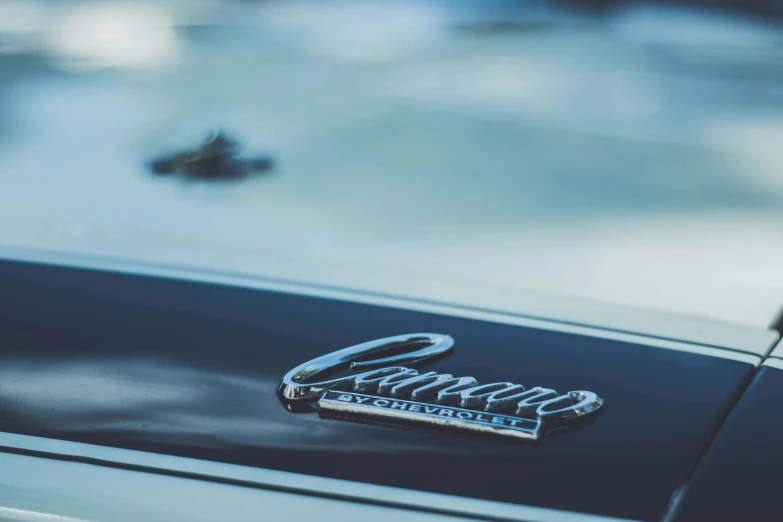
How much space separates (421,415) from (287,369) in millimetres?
141

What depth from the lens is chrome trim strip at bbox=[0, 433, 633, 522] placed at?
0.68 m

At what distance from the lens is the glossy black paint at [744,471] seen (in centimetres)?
68

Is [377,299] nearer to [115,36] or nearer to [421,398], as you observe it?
[421,398]

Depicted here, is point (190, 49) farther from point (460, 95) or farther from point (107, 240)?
point (107, 240)

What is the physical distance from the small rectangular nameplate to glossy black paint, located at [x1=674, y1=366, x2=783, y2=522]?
5.4 inches

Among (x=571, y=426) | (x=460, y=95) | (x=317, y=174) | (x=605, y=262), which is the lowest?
(x=571, y=426)

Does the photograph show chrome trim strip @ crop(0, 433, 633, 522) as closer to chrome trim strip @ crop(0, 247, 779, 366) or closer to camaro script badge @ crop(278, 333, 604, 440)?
camaro script badge @ crop(278, 333, 604, 440)

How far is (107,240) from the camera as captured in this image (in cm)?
106

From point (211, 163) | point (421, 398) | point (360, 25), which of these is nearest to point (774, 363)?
point (421, 398)

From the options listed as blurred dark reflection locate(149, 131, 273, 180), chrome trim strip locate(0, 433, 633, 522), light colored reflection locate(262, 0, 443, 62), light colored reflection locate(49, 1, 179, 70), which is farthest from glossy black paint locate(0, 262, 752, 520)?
light colored reflection locate(262, 0, 443, 62)


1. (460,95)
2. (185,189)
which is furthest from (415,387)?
(460,95)

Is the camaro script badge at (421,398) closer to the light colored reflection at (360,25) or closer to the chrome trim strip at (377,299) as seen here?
the chrome trim strip at (377,299)

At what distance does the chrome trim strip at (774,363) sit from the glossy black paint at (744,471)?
6cm

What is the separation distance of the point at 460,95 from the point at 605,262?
713mm
